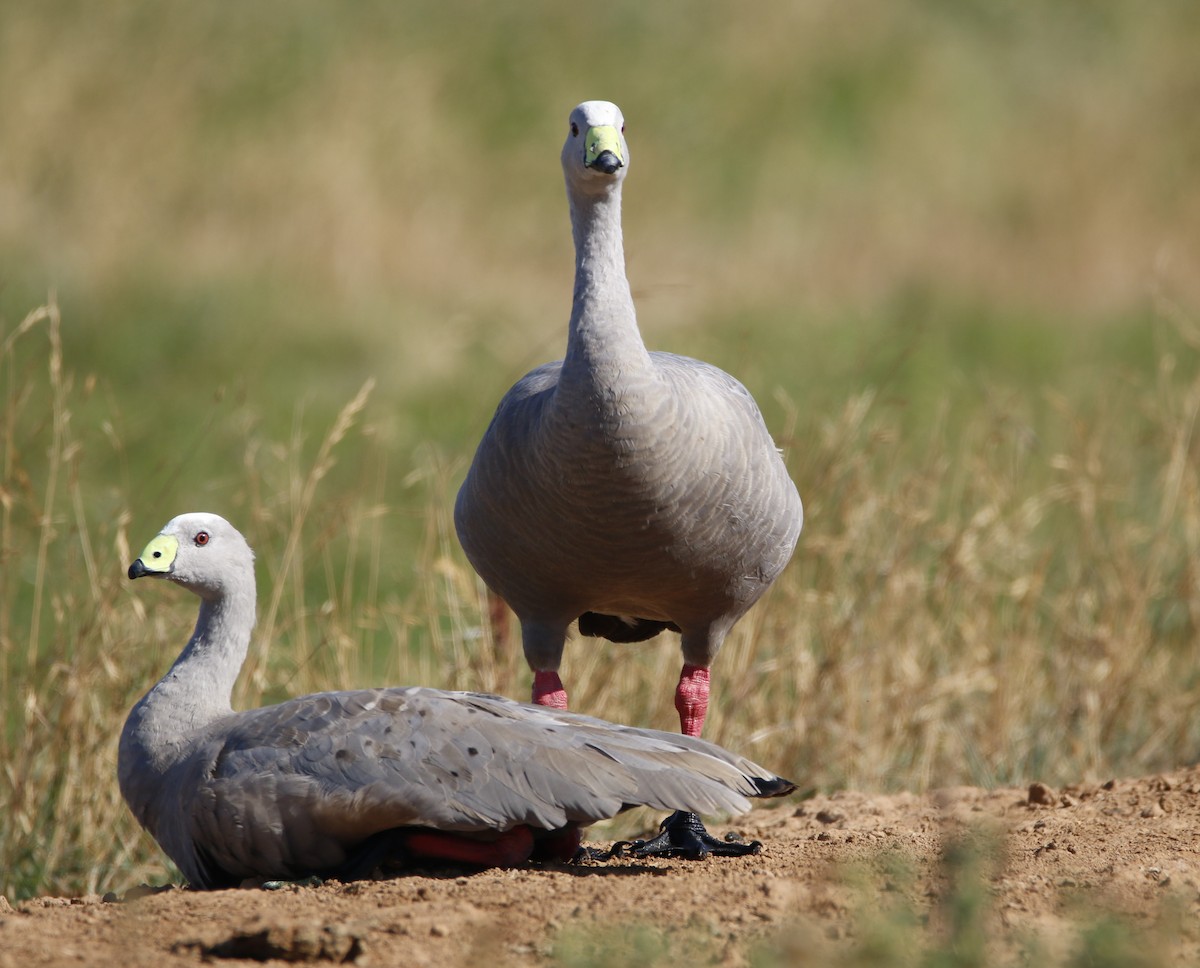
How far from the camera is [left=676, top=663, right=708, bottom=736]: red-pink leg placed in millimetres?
5965

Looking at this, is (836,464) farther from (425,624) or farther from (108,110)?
(108,110)

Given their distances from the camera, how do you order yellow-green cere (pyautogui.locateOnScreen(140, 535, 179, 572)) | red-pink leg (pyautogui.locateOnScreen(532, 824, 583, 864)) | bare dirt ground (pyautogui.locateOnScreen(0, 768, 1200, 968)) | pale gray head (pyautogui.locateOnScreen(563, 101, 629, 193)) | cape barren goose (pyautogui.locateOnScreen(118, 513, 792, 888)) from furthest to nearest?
yellow-green cere (pyautogui.locateOnScreen(140, 535, 179, 572)) → pale gray head (pyautogui.locateOnScreen(563, 101, 629, 193)) → red-pink leg (pyautogui.locateOnScreen(532, 824, 583, 864)) → cape barren goose (pyautogui.locateOnScreen(118, 513, 792, 888)) → bare dirt ground (pyautogui.locateOnScreen(0, 768, 1200, 968))

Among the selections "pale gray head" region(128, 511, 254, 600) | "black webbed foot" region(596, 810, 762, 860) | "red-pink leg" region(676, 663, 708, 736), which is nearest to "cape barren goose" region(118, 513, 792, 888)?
"black webbed foot" region(596, 810, 762, 860)

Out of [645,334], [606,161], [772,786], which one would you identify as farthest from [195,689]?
[645,334]

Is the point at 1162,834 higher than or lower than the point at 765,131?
lower

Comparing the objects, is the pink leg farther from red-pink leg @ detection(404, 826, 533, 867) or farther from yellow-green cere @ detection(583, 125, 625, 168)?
yellow-green cere @ detection(583, 125, 625, 168)

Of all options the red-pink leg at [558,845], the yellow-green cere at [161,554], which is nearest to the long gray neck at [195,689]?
the yellow-green cere at [161,554]

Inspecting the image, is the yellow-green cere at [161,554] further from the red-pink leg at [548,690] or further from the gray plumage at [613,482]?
the red-pink leg at [548,690]

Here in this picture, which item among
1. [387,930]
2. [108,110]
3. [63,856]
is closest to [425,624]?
[63,856]

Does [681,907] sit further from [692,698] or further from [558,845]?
[692,698]

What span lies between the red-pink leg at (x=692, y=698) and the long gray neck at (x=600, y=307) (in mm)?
1305

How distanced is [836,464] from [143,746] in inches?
142

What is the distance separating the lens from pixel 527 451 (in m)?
5.44

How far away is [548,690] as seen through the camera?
230 inches
